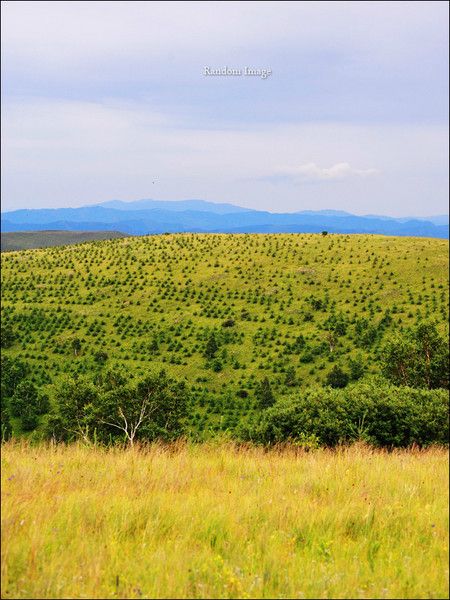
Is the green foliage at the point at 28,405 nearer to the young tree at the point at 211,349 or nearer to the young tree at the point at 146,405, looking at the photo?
the young tree at the point at 146,405

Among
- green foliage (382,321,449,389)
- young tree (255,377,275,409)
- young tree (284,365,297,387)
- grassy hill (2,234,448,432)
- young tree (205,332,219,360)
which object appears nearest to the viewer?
green foliage (382,321,449,389)

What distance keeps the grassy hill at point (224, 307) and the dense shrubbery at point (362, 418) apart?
85.2 feet

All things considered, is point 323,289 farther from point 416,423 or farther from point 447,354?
point 416,423

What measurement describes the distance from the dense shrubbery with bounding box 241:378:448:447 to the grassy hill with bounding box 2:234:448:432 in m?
26.0

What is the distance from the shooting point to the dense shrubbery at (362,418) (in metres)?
22.1

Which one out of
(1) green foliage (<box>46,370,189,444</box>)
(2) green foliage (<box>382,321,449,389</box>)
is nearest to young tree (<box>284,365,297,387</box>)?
(2) green foliage (<box>382,321,449,389</box>)

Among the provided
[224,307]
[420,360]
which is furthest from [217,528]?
[224,307]

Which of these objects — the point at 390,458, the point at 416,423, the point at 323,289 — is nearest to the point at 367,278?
the point at 323,289

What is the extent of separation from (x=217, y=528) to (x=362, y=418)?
1895 centimetres

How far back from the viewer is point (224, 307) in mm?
87312

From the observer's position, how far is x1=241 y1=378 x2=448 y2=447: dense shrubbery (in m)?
22.1

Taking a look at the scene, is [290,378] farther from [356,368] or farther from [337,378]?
[356,368]

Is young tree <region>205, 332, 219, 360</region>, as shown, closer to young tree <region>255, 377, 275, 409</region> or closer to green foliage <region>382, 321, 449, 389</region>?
young tree <region>255, 377, 275, 409</region>

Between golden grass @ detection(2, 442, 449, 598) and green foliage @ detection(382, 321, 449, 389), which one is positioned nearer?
golden grass @ detection(2, 442, 449, 598)
